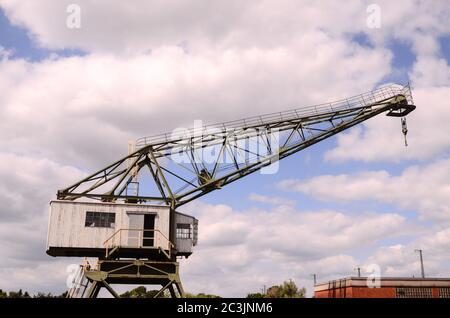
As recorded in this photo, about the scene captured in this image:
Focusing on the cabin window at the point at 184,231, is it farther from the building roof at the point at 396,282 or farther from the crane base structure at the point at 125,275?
the building roof at the point at 396,282

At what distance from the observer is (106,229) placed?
89.5ft

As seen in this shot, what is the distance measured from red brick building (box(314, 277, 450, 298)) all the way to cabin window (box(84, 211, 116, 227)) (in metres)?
14.1

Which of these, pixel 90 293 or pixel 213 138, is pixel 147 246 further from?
pixel 213 138

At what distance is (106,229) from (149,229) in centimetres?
256

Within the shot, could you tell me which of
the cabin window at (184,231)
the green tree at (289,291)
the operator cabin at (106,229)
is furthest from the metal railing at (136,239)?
the green tree at (289,291)

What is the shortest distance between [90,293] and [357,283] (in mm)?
15007

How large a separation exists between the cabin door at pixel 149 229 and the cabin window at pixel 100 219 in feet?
6.37

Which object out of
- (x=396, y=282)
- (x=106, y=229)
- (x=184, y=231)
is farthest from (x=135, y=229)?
(x=396, y=282)

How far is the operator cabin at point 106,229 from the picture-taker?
2686cm

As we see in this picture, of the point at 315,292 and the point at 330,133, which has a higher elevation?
the point at 330,133

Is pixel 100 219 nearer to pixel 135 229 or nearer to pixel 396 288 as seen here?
pixel 135 229

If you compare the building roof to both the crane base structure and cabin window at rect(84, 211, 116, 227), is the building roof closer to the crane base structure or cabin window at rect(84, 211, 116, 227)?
the crane base structure
